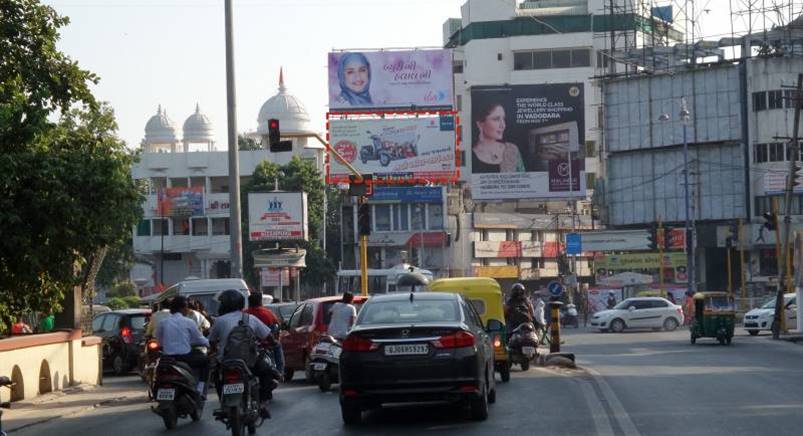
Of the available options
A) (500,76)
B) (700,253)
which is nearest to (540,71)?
(500,76)

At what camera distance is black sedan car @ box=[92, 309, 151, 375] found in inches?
1150

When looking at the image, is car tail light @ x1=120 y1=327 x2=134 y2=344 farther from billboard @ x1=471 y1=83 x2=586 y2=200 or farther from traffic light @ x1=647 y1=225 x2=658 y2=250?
traffic light @ x1=647 y1=225 x2=658 y2=250

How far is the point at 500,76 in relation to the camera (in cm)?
10138

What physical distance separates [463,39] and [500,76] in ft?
16.7

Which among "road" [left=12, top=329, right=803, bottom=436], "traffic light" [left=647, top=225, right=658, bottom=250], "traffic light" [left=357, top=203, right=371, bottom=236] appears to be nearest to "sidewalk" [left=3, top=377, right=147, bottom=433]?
"road" [left=12, top=329, right=803, bottom=436]

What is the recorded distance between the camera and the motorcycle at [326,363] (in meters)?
20.5

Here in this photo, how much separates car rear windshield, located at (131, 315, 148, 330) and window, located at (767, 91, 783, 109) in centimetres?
4772

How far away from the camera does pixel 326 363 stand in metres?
20.5

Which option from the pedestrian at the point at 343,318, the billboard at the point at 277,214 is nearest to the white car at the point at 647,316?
the billboard at the point at 277,214

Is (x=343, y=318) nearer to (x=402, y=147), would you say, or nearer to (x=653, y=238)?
(x=402, y=147)

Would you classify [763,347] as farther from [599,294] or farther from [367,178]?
[599,294]

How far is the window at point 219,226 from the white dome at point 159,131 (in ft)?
69.8

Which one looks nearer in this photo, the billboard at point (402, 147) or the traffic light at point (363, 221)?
the traffic light at point (363, 221)

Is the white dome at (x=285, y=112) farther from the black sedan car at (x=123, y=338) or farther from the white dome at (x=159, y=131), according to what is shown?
the black sedan car at (x=123, y=338)
